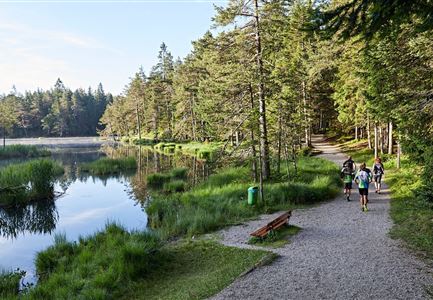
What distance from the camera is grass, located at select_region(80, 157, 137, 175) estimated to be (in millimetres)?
37719

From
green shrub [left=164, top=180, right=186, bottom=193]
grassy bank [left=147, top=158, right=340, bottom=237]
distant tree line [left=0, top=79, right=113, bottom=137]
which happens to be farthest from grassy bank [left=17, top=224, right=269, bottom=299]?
distant tree line [left=0, top=79, right=113, bottom=137]

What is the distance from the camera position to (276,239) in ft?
39.3

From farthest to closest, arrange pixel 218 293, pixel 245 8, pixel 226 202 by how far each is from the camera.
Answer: pixel 245 8, pixel 226 202, pixel 218 293

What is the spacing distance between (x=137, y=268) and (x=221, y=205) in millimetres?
6891

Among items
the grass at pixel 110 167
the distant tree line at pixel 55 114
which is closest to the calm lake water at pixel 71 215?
the grass at pixel 110 167

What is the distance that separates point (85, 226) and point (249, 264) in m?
11.9

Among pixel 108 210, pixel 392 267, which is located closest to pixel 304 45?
pixel 108 210

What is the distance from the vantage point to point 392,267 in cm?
912

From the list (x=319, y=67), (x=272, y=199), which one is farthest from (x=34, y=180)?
(x=319, y=67)

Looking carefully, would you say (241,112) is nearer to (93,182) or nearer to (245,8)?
(245,8)

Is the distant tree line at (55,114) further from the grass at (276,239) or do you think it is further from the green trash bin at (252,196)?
the grass at (276,239)

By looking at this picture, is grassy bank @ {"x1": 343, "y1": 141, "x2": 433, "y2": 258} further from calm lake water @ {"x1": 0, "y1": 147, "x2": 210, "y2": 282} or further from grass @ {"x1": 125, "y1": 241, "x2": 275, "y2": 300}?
calm lake water @ {"x1": 0, "y1": 147, "x2": 210, "y2": 282}

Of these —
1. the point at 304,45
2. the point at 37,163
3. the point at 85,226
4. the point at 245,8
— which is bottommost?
the point at 85,226

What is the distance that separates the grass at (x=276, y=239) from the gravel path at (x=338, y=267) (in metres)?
0.27
